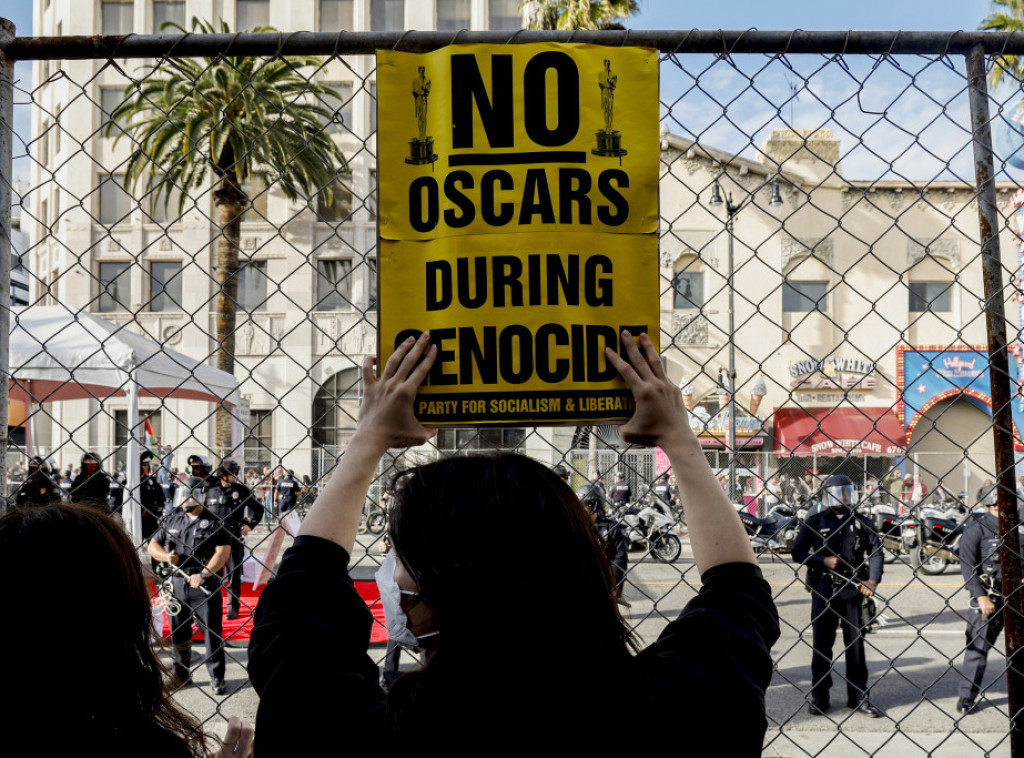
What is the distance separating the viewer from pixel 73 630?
1.19 m

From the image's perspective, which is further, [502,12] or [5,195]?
[502,12]

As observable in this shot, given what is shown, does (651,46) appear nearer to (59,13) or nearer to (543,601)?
(543,601)

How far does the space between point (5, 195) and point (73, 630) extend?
124cm

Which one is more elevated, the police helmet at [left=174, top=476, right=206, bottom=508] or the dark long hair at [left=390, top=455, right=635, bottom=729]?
the dark long hair at [left=390, top=455, right=635, bottom=729]

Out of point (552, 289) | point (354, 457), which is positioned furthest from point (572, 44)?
point (354, 457)

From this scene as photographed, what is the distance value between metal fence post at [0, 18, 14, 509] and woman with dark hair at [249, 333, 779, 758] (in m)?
1.24

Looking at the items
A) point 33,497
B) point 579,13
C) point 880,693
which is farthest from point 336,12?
point 33,497

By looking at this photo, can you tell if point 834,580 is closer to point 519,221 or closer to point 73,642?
point 519,221

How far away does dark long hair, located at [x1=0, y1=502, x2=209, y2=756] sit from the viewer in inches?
45.8

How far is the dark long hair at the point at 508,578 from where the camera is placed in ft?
3.21

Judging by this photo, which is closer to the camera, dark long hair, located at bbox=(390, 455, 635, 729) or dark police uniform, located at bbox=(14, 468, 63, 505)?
dark long hair, located at bbox=(390, 455, 635, 729)

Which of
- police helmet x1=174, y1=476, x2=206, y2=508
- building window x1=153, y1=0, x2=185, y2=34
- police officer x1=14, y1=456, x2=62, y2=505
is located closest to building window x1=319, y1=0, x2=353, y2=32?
building window x1=153, y1=0, x2=185, y2=34

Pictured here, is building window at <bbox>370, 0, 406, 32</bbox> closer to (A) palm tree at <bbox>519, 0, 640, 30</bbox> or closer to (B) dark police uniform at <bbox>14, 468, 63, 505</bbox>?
(A) palm tree at <bbox>519, 0, 640, 30</bbox>

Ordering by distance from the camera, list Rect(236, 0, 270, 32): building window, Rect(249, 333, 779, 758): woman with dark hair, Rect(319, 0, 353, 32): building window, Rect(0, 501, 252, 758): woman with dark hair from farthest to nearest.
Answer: Rect(319, 0, 353, 32): building window, Rect(236, 0, 270, 32): building window, Rect(0, 501, 252, 758): woman with dark hair, Rect(249, 333, 779, 758): woman with dark hair
